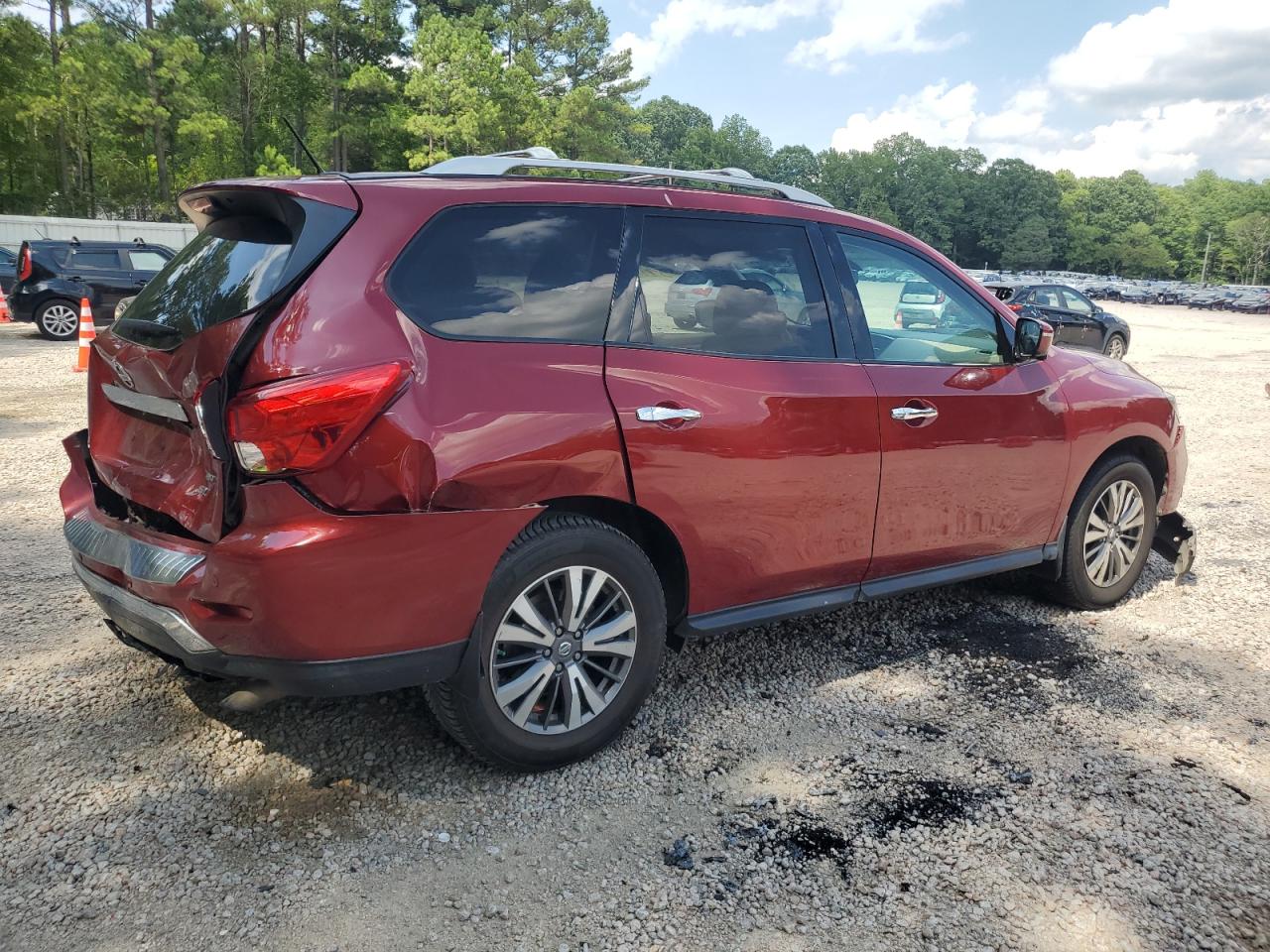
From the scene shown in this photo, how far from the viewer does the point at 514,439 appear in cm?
268

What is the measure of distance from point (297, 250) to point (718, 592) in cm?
172

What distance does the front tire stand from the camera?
278 cm

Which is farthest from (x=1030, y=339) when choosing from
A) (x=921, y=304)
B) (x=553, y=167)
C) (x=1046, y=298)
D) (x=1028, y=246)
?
Answer: (x=1028, y=246)

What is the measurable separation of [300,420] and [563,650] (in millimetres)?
1071

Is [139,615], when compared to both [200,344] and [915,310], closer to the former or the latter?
[200,344]

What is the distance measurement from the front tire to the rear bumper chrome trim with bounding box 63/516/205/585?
79cm

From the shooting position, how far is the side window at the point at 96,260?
16312 mm

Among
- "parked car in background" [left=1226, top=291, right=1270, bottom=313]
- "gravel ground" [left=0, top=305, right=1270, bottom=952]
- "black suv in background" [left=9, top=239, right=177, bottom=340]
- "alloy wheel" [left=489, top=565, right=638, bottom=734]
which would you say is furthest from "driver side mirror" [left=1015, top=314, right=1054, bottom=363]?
"parked car in background" [left=1226, top=291, right=1270, bottom=313]

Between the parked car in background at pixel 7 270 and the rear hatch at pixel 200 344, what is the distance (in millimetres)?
19964

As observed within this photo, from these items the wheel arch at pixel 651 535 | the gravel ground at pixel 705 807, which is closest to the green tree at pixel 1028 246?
the gravel ground at pixel 705 807

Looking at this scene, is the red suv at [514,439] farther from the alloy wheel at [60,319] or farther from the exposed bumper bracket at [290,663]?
the alloy wheel at [60,319]

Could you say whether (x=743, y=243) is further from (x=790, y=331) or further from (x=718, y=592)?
(x=718, y=592)

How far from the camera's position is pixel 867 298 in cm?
368

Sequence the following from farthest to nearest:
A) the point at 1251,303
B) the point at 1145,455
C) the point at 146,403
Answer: the point at 1251,303
the point at 1145,455
the point at 146,403
